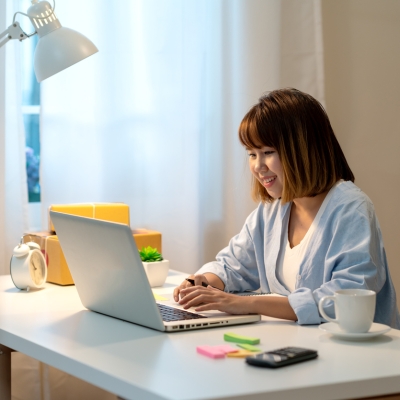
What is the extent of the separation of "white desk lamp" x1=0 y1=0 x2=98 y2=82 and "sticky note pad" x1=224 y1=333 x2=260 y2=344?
720 millimetres

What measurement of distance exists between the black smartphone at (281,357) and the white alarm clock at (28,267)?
0.80 meters

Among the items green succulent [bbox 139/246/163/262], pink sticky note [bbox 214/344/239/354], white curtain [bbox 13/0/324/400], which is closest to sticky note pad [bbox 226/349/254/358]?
pink sticky note [bbox 214/344/239/354]

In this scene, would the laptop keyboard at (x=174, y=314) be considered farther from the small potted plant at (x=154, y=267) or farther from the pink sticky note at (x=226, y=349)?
the small potted plant at (x=154, y=267)

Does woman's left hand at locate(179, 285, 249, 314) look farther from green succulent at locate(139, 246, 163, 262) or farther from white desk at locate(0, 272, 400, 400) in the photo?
green succulent at locate(139, 246, 163, 262)

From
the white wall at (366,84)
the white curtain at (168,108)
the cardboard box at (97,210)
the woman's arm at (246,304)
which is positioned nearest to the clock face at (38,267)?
the cardboard box at (97,210)

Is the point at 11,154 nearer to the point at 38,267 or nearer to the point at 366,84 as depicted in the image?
the point at 38,267

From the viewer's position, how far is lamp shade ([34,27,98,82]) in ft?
4.87

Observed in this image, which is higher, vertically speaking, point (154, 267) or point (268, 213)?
point (268, 213)

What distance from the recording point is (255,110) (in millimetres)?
1539

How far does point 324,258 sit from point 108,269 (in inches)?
19.0

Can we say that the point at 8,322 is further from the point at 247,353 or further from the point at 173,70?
the point at 173,70

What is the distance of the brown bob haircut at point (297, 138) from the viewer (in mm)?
1502

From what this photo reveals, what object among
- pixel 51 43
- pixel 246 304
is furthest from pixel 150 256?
pixel 51 43

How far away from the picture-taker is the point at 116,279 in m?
1.23
